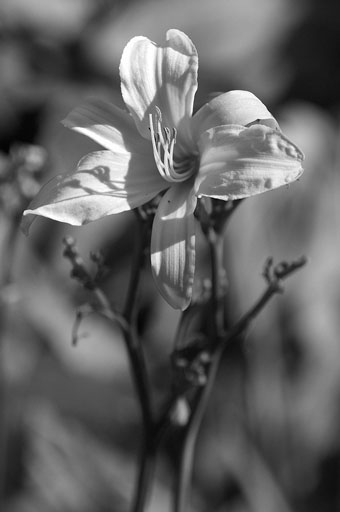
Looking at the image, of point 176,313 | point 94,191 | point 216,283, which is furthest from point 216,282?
point 176,313

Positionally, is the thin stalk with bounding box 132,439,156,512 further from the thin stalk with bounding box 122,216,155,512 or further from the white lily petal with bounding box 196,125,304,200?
the white lily petal with bounding box 196,125,304,200

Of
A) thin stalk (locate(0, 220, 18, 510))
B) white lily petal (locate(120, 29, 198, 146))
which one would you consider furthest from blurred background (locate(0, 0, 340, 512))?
white lily petal (locate(120, 29, 198, 146))

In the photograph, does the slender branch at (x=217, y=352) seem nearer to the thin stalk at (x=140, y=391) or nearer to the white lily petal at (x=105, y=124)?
the thin stalk at (x=140, y=391)

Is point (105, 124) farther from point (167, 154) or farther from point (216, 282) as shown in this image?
point (216, 282)

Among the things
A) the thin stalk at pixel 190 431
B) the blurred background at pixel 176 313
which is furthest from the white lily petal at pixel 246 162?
the blurred background at pixel 176 313

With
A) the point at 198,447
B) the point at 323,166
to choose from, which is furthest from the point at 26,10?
the point at 198,447
